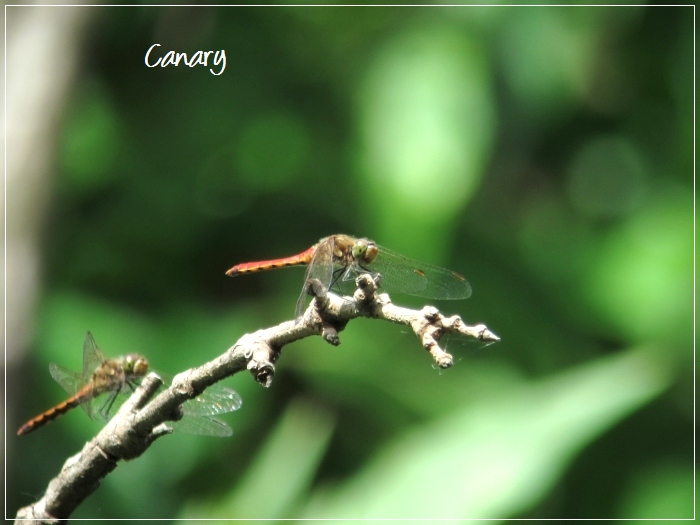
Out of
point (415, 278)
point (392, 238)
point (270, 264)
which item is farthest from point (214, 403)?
point (392, 238)

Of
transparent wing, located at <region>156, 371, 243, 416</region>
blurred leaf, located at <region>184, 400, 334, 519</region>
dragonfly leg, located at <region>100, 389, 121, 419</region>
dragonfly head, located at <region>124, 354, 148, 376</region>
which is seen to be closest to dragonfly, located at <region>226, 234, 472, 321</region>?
transparent wing, located at <region>156, 371, 243, 416</region>

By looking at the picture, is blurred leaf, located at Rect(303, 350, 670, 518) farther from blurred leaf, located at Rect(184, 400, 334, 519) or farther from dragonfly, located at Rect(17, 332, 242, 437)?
dragonfly, located at Rect(17, 332, 242, 437)

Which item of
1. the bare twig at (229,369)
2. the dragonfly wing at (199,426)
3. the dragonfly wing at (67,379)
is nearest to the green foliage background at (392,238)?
the dragonfly wing at (67,379)

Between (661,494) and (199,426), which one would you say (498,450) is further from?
(199,426)

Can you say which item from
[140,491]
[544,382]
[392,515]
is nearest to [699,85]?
[544,382]

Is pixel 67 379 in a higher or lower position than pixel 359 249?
lower

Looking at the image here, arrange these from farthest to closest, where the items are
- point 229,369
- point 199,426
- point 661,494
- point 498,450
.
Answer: point 661,494, point 498,450, point 199,426, point 229,369
